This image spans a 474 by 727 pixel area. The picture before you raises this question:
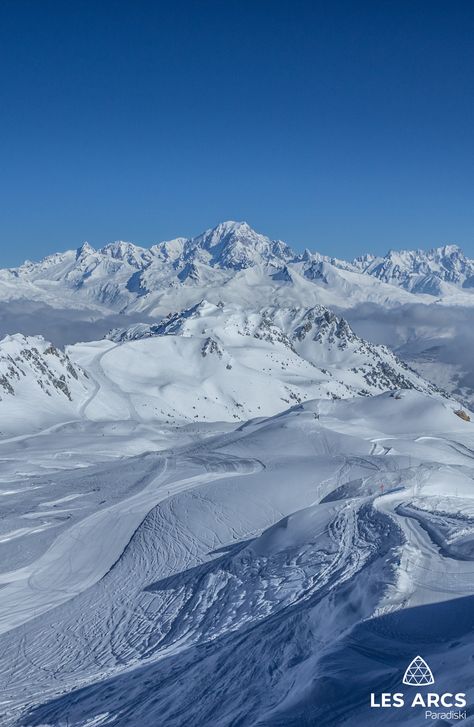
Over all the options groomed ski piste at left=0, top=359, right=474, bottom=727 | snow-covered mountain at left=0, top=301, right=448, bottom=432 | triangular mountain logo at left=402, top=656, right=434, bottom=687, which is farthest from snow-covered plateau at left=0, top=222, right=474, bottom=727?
snow-covered mountain at left=0, top=301, right=448, bottom=432

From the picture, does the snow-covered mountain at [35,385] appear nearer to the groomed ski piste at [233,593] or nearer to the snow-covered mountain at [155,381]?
the snow-covered mountain at [155,381]

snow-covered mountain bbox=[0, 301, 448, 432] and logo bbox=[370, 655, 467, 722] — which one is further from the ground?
snow-covered mountain bbox=[0, 301, 448, 432]

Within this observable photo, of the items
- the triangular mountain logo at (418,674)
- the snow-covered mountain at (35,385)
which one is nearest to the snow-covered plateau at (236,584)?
the triangular mountain logo at (418,674)

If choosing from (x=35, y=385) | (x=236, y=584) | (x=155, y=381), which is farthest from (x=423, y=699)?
(x=155, y=381)

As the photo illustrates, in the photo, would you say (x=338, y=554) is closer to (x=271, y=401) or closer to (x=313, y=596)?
(x=313, y=596)

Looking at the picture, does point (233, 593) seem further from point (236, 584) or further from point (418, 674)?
point (418, 674)

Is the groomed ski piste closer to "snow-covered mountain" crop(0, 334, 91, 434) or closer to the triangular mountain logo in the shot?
the triangular mountain logo
